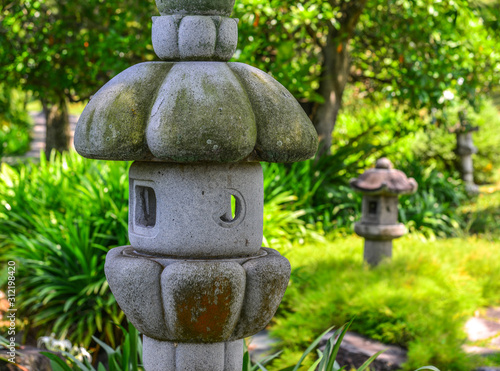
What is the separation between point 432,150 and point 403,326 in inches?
281

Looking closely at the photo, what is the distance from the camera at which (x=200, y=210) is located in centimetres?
235

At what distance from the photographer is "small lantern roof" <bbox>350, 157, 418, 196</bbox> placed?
204 inches

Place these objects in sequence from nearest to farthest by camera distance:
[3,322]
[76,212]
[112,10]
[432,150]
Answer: [3,322] → [76,212] → [112,10] → [432,150]

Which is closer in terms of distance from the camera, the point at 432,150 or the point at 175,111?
the point at 175,111

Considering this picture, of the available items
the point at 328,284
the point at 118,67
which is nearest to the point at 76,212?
the point at 118,67

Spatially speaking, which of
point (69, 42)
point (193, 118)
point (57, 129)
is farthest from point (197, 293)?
point (57, 129)

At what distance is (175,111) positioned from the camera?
7.23 feet

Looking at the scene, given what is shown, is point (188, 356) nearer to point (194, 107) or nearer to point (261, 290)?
point (261, 290)

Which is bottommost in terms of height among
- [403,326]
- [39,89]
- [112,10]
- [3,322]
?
[3,322]

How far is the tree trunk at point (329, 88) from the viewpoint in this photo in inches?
308

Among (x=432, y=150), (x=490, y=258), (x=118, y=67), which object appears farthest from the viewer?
(x=432, y=150)

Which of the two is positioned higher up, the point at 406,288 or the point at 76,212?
the point at 76,212

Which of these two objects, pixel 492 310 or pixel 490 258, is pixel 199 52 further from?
pixel 490 258

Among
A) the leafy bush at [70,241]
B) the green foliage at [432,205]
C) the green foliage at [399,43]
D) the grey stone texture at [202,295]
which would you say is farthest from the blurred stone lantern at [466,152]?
the grey stone texture at [202,295]
